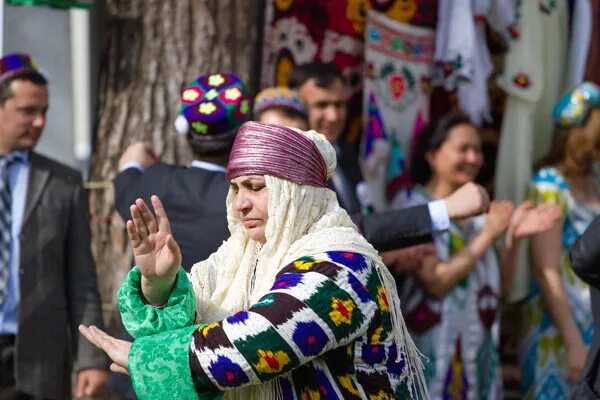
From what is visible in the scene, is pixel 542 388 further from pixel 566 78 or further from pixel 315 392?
pixel 315 392

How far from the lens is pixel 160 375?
121 inches

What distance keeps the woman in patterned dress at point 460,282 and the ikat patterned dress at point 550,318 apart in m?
0.33

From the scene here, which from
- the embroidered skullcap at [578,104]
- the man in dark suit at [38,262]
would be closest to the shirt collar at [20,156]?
the man in dark suit at [38,262]

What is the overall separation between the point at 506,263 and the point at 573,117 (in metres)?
0.77

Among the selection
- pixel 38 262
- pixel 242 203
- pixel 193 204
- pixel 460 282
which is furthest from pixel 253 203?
pixel 460 282

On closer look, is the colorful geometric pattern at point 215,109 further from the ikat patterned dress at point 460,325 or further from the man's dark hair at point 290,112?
the ikat patterned dress at point 460,325

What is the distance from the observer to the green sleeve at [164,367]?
10.0 feet

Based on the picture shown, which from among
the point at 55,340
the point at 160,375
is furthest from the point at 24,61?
the point at 160,375

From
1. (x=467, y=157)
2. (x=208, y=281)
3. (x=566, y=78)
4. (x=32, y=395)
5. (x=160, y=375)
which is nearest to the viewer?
(x=160, y=375)

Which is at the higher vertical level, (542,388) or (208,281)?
(208,281)

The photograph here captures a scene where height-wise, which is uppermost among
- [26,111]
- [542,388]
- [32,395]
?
[26,111]

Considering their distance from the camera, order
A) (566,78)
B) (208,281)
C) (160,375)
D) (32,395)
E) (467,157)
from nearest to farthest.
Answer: (160,375) → (208,281) → (32,395) → (467,157) → (566,78)

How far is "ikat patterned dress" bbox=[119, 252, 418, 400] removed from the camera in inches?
118

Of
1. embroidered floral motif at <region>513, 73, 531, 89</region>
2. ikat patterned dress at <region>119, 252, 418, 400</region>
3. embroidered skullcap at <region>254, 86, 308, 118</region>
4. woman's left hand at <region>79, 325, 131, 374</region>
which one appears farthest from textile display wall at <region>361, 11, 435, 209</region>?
woman's left hand at <region>79, 325, 131, 374</region>
